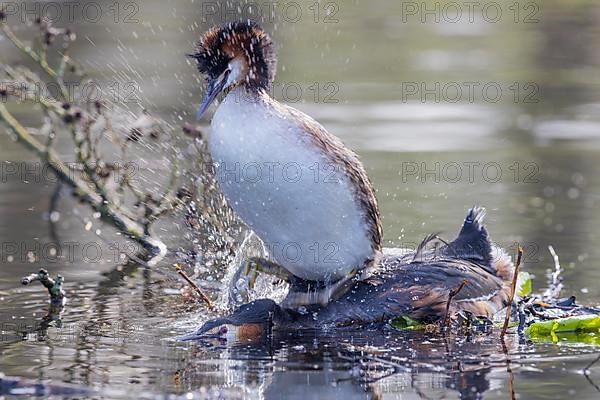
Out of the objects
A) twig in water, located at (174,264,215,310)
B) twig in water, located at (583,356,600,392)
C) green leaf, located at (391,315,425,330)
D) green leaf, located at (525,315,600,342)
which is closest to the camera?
twig in water, located at (583,356,600,392)

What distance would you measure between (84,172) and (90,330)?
247cm

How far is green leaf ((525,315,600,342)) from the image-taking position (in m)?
7.24

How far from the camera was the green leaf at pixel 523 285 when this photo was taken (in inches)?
328

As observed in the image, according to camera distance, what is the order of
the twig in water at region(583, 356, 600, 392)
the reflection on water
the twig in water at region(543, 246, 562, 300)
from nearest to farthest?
1. the twig in water at region(583, 356, 600, 392)
2. the reflection on water
3. the twig in water at region(543, 246, 562, 300)

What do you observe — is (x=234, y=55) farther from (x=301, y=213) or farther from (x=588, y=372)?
(x=588, y=372)

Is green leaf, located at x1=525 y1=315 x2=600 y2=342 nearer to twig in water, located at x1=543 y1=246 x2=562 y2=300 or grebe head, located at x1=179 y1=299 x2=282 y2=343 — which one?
twig in water, located at x1=543 y1=246 x2=562 y2=300

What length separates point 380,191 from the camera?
1088 cm

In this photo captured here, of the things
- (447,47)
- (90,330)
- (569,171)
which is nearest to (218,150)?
(90,330)

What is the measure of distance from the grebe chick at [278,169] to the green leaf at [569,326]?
1071mm

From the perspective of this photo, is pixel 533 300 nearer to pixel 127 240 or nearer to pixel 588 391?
pixel 588 391

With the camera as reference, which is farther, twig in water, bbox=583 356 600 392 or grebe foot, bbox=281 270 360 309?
grebe foot, bbox=281 270 360 309

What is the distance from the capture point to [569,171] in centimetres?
1157

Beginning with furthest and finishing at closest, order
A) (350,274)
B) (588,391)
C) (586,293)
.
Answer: (586,293) → (350,274) → (588,391)

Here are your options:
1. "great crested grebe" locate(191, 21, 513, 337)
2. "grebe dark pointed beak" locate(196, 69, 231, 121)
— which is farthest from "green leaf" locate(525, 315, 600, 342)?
"grebe dark pointed beak" locate(196, 69, 231, 121)
